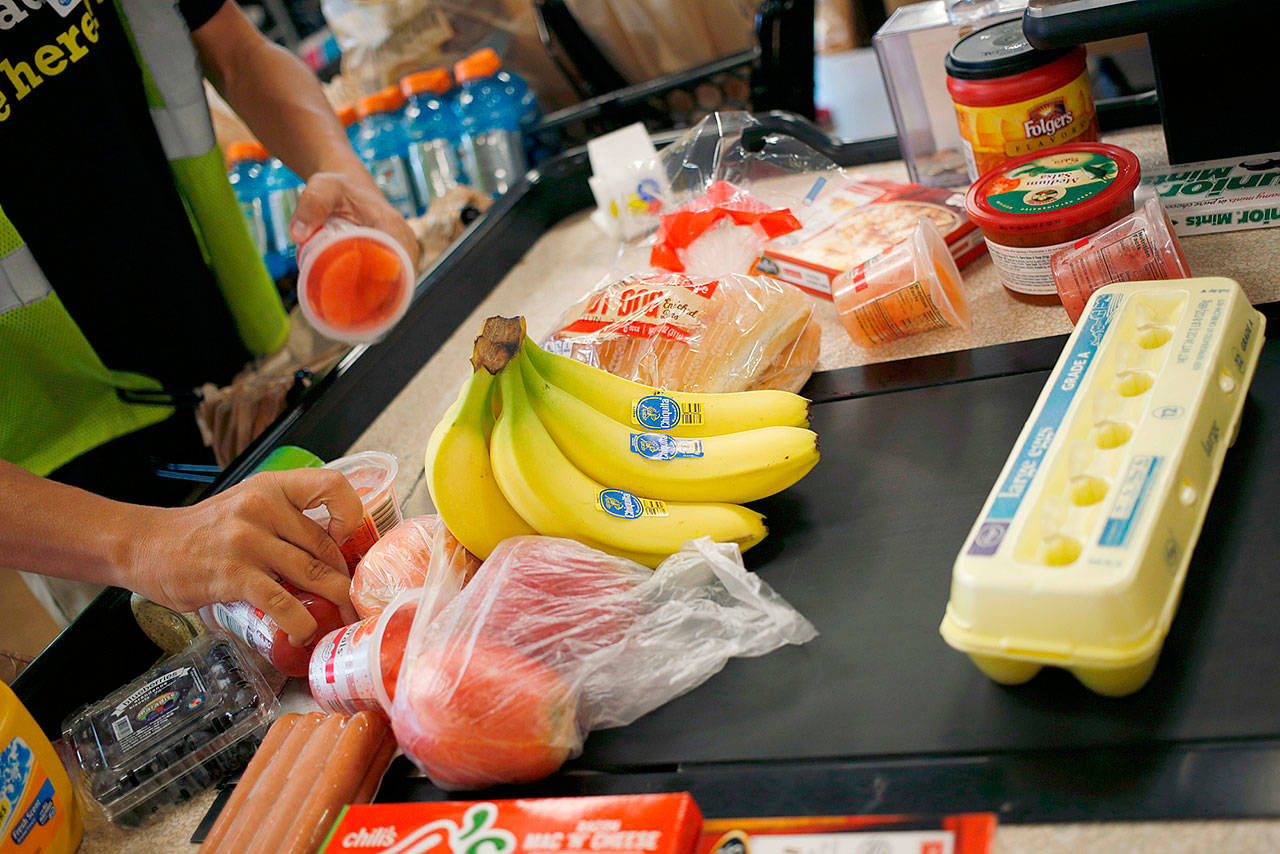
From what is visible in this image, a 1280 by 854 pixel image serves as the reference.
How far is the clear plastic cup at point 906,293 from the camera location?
3.76 ft

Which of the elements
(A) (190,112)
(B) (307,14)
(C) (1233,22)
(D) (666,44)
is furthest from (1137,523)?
(B) (307,14)

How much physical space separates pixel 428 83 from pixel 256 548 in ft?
6.18

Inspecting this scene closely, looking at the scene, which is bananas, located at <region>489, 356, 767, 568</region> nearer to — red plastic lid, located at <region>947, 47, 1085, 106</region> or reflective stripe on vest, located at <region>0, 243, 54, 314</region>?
red plastic lid, located at <region>947, 47, 1085, 106</region>

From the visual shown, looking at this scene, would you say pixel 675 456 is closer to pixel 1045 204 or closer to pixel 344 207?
pixel 1045 204

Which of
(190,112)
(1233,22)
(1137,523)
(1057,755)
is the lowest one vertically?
(1057,755)

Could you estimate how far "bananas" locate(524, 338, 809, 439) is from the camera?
39.2 inches

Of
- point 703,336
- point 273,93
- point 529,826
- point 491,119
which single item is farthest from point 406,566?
point 491,119

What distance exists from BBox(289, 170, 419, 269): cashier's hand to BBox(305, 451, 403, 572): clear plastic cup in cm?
39

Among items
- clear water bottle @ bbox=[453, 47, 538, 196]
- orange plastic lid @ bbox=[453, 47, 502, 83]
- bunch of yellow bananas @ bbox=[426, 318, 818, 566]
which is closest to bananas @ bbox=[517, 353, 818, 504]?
bunch of yellow bananas @ bbox=[426, 318, 818, 566]

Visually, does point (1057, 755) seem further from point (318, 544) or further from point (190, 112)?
point (190, 112)

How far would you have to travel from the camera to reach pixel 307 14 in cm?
397

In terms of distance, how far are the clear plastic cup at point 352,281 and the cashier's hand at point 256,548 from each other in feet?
1.10

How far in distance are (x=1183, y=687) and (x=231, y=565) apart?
0.81 metres

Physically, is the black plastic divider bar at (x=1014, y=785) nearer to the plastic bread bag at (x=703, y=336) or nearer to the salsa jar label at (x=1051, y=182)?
the plastic bread bag at (x=703, y=336)
